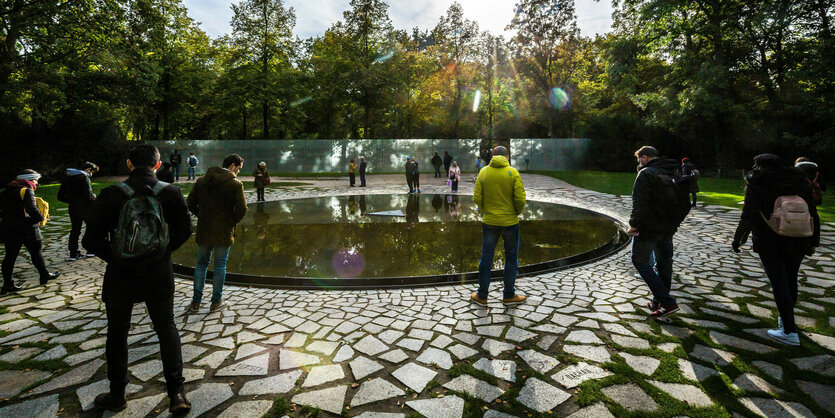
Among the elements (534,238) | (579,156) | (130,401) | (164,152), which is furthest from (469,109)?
(130,401)

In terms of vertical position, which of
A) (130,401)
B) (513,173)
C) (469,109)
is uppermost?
(469,109)

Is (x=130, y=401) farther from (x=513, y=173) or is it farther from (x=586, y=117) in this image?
(x=586, y=117)

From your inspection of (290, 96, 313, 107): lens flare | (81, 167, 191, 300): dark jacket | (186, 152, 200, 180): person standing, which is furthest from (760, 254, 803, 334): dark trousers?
(290, 96, 313, 107): lens flare

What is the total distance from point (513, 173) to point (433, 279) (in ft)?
6.45

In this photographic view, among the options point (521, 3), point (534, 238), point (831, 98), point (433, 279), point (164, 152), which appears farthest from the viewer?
point (521, 3)

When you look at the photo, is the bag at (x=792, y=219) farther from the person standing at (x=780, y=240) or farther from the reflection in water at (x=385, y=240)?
the reflection in water at (x=385, y=240)

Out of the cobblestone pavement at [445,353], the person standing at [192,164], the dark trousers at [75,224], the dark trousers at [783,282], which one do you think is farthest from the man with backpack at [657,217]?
the person standing at [192,164]

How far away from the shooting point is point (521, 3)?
125 feet

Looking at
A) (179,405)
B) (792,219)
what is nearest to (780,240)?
(792,219)

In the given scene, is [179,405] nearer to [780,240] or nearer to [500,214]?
[500,214]

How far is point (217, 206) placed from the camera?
→ 4.71m

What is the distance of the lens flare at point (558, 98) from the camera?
3891 centimetres

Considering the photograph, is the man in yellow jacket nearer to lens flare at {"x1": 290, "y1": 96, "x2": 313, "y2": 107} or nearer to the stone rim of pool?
the stone rim of pool

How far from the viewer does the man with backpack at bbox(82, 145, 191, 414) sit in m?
2.71
